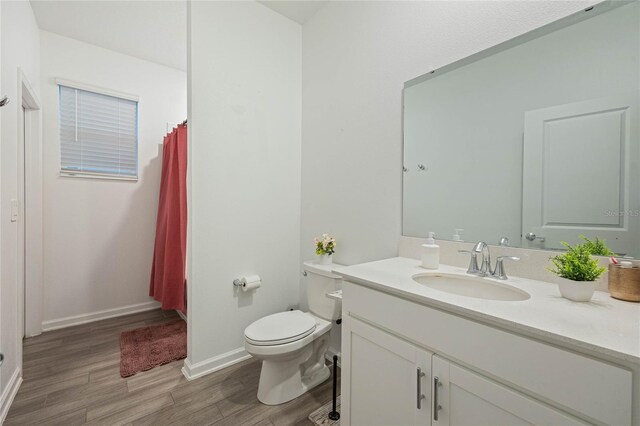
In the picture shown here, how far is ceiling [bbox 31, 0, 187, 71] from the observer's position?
2.10 m

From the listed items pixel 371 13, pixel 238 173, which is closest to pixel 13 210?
pixel 238 173

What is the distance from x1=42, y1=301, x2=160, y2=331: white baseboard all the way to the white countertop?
285 cm

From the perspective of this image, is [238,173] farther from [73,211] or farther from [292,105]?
[73,211]

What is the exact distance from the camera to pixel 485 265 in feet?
3.74

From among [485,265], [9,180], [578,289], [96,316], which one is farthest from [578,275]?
[96,316]

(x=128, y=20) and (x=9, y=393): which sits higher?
(x=128, y=20)

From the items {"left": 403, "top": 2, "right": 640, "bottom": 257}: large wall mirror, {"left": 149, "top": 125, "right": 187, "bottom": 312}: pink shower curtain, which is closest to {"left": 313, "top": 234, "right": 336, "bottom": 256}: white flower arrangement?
{"left": 403, "top": 2, "right": 640, "bottom": 257}: large wall mirror

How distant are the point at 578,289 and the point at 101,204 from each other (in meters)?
3.50

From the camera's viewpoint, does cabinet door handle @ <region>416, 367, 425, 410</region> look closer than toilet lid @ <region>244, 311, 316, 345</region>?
Yes

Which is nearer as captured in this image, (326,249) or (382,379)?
(382,379)

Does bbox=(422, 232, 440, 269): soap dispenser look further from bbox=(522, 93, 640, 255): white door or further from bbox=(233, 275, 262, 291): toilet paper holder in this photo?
bbox=(233, 275, 262, 291): toilet paper holder

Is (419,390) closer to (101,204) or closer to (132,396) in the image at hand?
(132,396)

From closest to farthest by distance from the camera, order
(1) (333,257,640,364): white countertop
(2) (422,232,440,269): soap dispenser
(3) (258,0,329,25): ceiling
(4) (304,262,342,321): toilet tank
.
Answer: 1. (1) (333,257,640,364): white countertop
2. (2) (422,232,440,269): soap dispenser
3. (4) (304,262,342,321): toilet tank
4. (3) (258,0,329,25): ceiling

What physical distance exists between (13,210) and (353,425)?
223cm
